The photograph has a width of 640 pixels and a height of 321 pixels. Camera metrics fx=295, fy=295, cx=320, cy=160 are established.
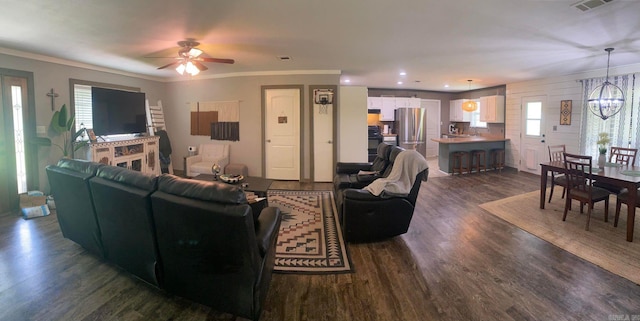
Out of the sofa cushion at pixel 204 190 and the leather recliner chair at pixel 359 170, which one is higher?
the sofa cushion at pixel 204 190

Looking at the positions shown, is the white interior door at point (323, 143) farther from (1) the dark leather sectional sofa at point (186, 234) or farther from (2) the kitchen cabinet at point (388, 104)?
(1) the dark leather sectional sofa at point (186, 234)

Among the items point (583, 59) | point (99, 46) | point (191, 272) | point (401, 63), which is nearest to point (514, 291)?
point (191, 272)

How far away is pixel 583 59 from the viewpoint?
16.1ft

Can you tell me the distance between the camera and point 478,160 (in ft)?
24.7

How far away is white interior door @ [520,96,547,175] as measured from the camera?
23.5 ft

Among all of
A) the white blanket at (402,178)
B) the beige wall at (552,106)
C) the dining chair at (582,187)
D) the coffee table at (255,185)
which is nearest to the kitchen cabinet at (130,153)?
the coffee table at (255,185)

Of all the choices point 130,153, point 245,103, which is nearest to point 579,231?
point 245,103

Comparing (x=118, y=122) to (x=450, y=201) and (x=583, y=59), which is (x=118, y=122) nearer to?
(x=450, y=201)

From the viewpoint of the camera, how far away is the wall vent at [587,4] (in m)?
2.57

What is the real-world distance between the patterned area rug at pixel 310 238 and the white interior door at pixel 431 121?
6227mm

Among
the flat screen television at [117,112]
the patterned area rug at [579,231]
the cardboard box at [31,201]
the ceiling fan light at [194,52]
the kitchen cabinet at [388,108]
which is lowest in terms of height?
the patterned area rug at [579,231]

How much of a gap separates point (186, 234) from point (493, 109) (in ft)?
28.8

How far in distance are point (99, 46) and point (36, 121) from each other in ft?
5.68

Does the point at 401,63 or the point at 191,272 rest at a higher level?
the point at 401,63
